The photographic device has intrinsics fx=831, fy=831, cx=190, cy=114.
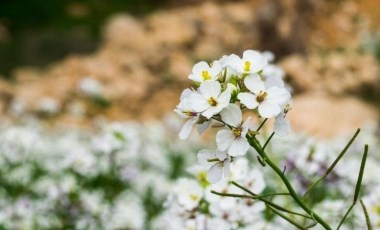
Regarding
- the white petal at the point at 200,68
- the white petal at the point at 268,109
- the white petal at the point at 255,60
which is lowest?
the white petal at the point at 268,109

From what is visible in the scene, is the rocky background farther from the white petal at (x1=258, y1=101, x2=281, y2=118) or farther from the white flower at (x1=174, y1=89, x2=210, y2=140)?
the white petal at (x1=258, y1=101, x2=281, y2=118)

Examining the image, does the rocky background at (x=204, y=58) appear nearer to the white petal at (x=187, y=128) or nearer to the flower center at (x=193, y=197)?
the flower center at (x=193, y=197)

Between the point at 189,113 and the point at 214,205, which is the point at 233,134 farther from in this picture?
the point at 214,205

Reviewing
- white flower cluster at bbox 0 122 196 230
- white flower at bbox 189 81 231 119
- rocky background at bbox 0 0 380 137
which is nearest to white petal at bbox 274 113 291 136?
white flower at bbox 189 81 231 119

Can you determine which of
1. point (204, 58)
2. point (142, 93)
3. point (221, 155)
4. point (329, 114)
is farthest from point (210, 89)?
point (204, 58)

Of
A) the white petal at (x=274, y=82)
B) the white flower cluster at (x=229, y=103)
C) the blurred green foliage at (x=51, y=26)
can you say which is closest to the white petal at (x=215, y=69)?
the white flower cluster at (x=229, y=103)

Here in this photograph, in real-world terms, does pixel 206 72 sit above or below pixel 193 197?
below
